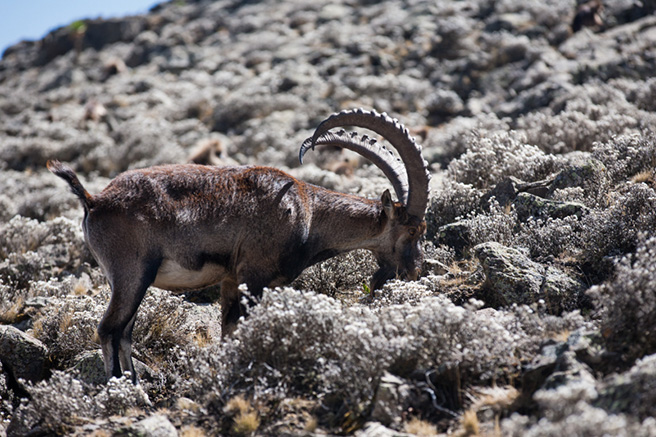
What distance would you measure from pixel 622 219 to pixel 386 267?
2495 mm

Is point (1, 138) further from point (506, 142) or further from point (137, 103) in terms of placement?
point (506, 142)

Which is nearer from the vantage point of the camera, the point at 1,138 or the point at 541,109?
the point at 541,109

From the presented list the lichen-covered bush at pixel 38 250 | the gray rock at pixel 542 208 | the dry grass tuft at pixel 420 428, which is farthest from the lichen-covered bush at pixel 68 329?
the gray rock at pixel 542 208

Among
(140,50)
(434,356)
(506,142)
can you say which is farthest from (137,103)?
(434,356)

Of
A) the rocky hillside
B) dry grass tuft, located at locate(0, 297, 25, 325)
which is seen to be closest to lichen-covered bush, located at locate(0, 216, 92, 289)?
the rocky hillside

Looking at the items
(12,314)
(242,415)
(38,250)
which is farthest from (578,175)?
(38,250)

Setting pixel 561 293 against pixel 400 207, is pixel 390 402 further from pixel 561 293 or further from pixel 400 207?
pixel 400 207

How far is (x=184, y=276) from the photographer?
5.51 m

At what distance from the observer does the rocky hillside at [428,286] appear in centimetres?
420

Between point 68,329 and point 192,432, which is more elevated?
point 192,432

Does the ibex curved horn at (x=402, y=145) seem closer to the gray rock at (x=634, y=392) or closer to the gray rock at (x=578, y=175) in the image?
the gray rock at (x=578, y=175)

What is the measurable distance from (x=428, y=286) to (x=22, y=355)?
412 centimetres

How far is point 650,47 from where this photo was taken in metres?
16.4

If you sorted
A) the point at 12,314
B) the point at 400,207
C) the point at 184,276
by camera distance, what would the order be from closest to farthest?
the point at 184,276 → the point at 400,207 → the point at 12,314
